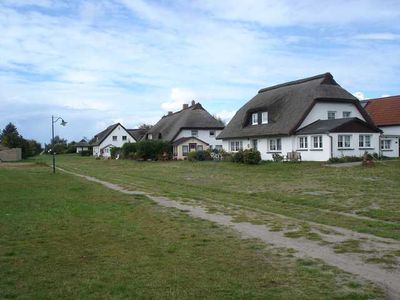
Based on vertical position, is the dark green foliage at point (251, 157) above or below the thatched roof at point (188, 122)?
below

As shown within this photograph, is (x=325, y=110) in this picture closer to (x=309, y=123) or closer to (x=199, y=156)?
(x=309, y=123)

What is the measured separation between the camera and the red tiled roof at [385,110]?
50062 mm

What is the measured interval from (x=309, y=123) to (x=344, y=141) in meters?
4.36

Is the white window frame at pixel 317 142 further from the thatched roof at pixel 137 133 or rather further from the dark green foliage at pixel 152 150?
the thatched roof at pixel 137 133

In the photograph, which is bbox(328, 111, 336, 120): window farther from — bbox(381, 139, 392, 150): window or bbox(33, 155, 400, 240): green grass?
bbox(33, 155, 400, 240): green grass

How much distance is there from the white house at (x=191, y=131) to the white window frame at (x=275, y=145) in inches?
694

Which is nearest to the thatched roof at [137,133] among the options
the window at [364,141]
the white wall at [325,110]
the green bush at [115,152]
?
the green bush at [115,152]

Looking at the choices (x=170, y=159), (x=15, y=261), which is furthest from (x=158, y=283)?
(x=170, y=159)

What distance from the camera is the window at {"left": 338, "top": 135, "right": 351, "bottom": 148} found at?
39.4m

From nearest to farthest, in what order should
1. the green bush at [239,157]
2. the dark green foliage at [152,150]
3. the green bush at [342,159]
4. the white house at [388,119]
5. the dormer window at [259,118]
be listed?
1. the green bush at [342,159]
2. the green bush at [239,157]
3. the white house at [388,119]
4. the dormer window at [259,118]
5. the dark green foliage at [152,150]

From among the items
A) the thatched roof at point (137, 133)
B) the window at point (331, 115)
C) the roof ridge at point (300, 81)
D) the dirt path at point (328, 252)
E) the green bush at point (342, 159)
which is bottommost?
the dirt path at point (328, 252)

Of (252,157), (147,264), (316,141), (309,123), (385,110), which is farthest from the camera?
(385,110)

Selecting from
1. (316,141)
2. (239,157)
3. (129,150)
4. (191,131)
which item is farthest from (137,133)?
(316,141)

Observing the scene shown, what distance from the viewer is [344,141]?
39.7 m
